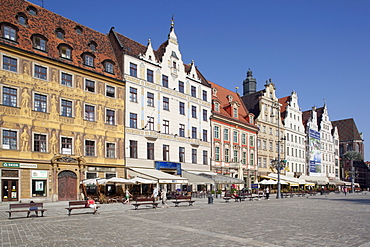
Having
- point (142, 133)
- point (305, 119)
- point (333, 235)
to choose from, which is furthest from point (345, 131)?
point (333, 235)

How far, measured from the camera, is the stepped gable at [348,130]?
132 m

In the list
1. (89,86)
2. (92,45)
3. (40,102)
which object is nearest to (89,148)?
(89,86)

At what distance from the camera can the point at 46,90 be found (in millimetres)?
32250

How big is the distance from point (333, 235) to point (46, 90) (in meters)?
26.6

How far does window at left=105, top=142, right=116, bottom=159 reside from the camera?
3722cm

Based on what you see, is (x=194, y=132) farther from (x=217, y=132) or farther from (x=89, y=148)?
(x=89, y=148)

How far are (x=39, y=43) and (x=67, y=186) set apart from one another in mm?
12812

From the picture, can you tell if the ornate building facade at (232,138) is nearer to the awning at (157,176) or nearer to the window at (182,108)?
the window at (182,108)

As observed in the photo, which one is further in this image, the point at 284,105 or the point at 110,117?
the point at 284,105

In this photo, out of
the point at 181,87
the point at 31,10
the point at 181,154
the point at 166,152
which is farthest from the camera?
the point at 181,87

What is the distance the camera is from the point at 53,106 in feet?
107

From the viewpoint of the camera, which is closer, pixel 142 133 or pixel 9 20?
pixel 9 20

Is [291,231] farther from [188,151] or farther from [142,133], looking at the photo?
[188,151]

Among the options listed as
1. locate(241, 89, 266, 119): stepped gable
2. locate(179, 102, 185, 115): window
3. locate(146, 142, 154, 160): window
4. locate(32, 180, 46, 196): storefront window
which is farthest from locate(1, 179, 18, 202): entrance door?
locate(241, 89, 266, 119): stepped gable
